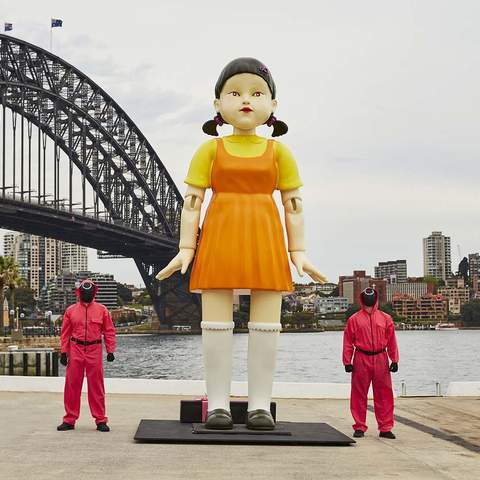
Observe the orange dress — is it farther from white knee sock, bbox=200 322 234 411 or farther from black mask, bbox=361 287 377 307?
black mask, bbox=361 287 377 307

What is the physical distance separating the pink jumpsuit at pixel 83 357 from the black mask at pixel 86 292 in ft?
0.13

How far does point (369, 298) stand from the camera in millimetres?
6336

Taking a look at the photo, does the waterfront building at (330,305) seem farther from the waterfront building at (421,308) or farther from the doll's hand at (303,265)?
the doll's hand at (303,265)

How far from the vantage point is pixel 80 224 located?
43.8 metres

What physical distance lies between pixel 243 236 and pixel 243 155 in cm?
60

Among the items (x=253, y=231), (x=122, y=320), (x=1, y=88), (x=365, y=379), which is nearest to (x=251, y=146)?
(x=253, y=231)

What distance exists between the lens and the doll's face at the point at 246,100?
6.06 metres

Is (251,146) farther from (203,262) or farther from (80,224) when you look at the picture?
(80,224)

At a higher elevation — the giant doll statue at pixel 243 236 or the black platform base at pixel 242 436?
the giant doll statue at pixel 243 236

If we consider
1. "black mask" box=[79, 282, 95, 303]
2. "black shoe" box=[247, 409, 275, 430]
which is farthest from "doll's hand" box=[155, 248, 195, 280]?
"black shoe" box=[247, 409, 275, 430]

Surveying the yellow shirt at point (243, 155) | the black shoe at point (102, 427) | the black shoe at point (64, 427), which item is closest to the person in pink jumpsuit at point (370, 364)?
the yellow shirt at point (243, 155)

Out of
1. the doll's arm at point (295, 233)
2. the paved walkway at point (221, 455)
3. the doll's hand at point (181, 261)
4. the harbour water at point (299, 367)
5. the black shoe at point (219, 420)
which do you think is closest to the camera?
the paved walkway at point (221, 455)

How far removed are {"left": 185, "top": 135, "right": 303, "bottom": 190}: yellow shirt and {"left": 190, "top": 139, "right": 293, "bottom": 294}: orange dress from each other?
0.16 ft

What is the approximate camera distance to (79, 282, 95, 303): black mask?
6.29 meters
